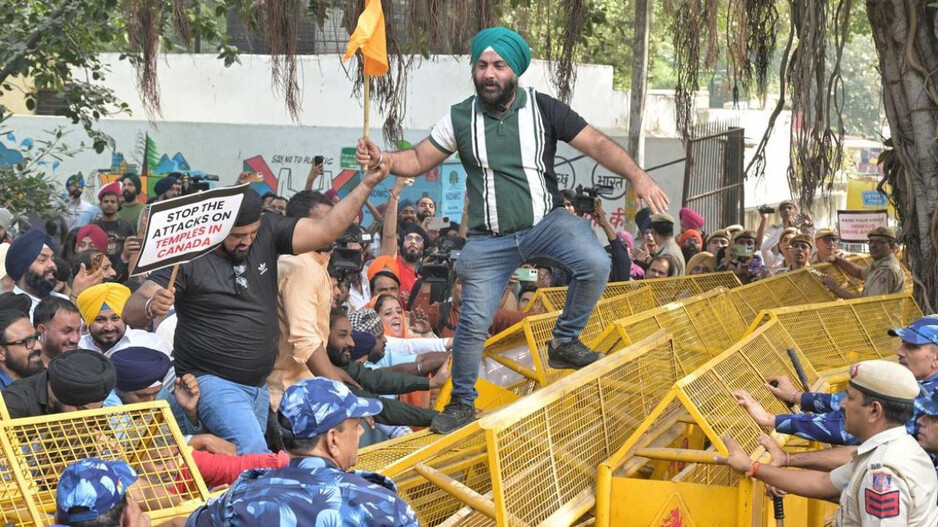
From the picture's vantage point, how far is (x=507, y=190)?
5660 millimetres

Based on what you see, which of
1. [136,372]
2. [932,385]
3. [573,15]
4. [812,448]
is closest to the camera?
[932,385]

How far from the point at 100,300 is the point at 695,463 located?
141 inches

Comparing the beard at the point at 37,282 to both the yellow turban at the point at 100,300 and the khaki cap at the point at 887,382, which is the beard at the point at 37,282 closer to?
the yellow turban at the point at 100,300

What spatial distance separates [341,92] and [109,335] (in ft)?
47.2

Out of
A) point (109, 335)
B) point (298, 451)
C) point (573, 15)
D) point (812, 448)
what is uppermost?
point (573, 15)

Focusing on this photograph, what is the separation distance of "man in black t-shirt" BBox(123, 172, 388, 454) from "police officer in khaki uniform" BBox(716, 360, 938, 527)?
2115mm

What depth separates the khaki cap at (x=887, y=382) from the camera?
465 cm

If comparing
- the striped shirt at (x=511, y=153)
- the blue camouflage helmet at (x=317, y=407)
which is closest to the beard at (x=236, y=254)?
the striped shirt at (x=511, y=153)

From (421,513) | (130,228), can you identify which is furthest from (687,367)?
(130,228)

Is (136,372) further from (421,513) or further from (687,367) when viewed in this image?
(687,367)

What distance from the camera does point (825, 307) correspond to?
28.5 ft

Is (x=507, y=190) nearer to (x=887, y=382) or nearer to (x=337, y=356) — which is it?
(x=337, y=356)

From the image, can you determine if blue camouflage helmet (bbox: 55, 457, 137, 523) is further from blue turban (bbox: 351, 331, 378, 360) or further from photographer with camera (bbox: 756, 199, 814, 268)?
A: photographer with camera (bbox: 756, 199, 814, 268)

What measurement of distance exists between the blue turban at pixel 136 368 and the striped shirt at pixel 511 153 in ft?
5.37
